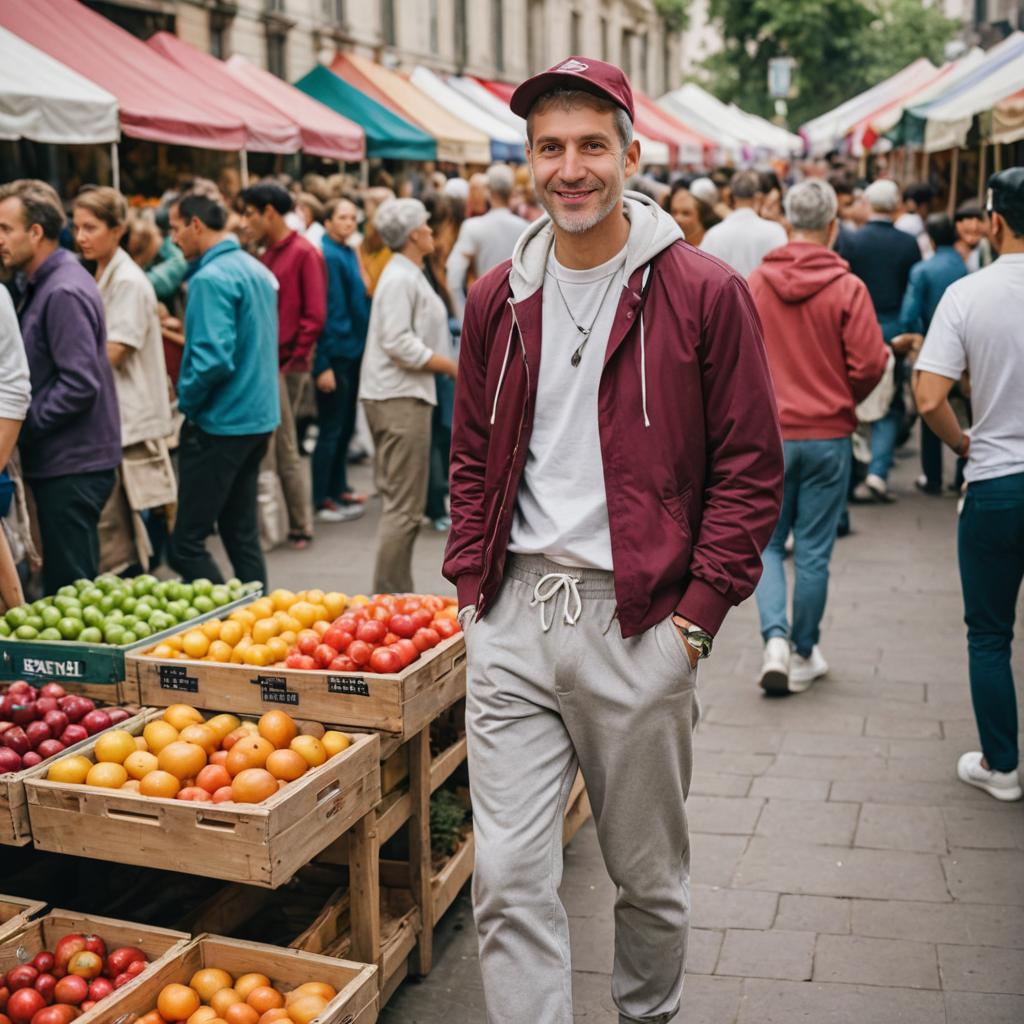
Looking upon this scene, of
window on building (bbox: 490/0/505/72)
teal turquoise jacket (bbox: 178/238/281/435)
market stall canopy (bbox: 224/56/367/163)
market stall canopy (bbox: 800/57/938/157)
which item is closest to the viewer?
teal turquoise jacket (bbox: 178/238/281/435)

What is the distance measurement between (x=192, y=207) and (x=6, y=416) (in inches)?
86.4

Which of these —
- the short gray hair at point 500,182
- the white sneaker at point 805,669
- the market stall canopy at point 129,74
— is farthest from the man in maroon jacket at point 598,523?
the market stall canopy at point 129,74

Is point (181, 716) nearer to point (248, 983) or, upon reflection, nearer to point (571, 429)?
point (248, 983)

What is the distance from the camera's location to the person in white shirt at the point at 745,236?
28.5 feet

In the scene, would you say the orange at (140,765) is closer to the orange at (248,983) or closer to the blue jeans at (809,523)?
the orange at (248,983)

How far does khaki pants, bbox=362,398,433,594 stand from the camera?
7.14 m

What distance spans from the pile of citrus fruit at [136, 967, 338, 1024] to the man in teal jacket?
3642mm

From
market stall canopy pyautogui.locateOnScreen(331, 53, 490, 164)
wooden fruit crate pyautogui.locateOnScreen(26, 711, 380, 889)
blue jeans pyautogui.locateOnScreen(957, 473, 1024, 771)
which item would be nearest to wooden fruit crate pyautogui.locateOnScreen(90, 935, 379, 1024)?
wooden fruit crate pyautogui.locateOnScreen(26, 711, 380, 889)

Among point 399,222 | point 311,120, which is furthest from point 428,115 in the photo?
point 399,222

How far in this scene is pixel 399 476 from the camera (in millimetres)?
7168

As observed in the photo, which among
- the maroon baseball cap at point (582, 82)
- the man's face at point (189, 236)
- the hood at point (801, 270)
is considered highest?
the maroon baseball cap at point (582, 82)

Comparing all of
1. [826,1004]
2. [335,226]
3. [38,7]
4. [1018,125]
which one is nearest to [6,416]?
[826,1004]

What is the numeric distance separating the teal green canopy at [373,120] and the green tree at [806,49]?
30330 millimetres

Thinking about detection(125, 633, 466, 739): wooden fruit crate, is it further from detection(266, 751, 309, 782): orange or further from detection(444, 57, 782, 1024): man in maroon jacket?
detection(444, 57, 782, 1024): man in maroon jacket
